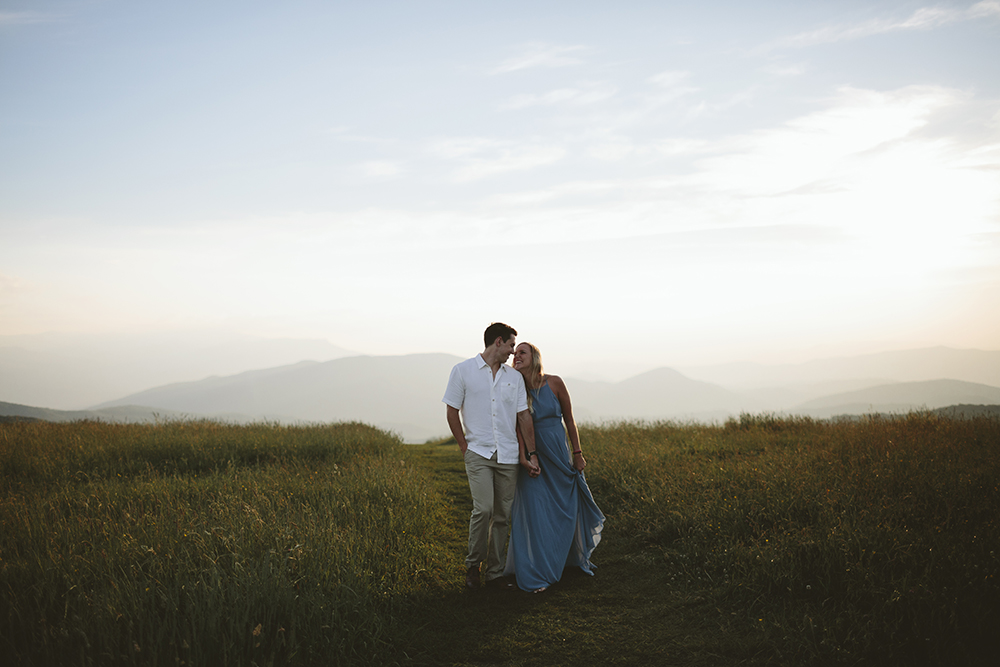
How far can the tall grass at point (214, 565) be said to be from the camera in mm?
3824

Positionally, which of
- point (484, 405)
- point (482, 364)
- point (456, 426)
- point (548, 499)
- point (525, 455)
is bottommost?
point (548, 499)

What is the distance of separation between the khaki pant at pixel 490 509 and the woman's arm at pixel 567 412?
2.56 ft

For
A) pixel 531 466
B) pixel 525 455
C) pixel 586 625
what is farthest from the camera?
pixel 525 455

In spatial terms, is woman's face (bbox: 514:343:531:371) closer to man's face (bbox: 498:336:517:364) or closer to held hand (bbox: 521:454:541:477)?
man's face (bbox: 498:336:517:364)

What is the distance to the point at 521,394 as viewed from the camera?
5.98 meters

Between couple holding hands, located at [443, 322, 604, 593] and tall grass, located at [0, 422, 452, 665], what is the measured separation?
974 mm

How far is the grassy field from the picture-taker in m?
4.07

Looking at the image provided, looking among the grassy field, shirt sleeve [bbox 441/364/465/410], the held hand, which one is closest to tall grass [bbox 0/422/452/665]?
the grassy field

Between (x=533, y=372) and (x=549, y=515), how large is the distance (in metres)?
1.66

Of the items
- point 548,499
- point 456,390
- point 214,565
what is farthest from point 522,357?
point 214,565

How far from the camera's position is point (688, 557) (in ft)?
19.9

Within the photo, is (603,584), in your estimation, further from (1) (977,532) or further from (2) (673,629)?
(1) (977,532)

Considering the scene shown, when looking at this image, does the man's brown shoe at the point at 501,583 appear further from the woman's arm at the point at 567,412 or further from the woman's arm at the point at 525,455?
the woman's arm at the point at 567,412

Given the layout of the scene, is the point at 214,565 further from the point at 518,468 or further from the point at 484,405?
the point at 518,468
